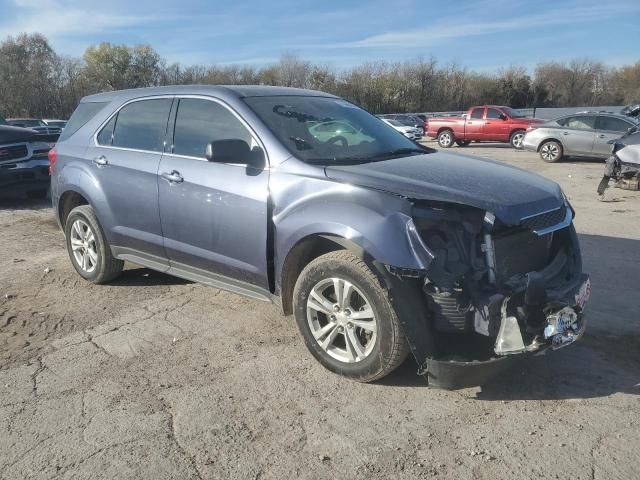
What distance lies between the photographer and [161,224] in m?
4.57

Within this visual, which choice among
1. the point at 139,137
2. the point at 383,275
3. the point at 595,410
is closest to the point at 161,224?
the point at 139,137

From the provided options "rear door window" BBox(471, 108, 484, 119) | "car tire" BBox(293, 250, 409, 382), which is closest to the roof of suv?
"car tire" BBox(293, 250, 409, 382)

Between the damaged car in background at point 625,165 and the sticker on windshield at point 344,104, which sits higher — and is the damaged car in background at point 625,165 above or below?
below

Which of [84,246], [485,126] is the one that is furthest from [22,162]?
[485,126]

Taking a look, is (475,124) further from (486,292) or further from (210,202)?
(486,292)

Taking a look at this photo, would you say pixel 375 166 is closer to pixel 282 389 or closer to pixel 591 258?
pixel 282 389

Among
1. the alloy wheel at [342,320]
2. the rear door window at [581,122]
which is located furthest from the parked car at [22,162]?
the rear door window at [581,122]

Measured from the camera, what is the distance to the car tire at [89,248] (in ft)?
17.3

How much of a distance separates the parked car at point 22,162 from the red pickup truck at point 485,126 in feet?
56.9

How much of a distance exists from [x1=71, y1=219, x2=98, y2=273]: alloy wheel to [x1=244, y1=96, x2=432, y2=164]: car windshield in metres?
2.31

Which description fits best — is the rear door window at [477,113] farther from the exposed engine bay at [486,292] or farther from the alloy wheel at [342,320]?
the alloy wheel at [342,320]

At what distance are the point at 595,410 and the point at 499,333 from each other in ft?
2.45

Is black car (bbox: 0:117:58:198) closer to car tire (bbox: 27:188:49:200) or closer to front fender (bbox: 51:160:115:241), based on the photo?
car tire (bbox: 27:188:49:200)

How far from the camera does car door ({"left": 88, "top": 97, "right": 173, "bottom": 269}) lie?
4668 mm
